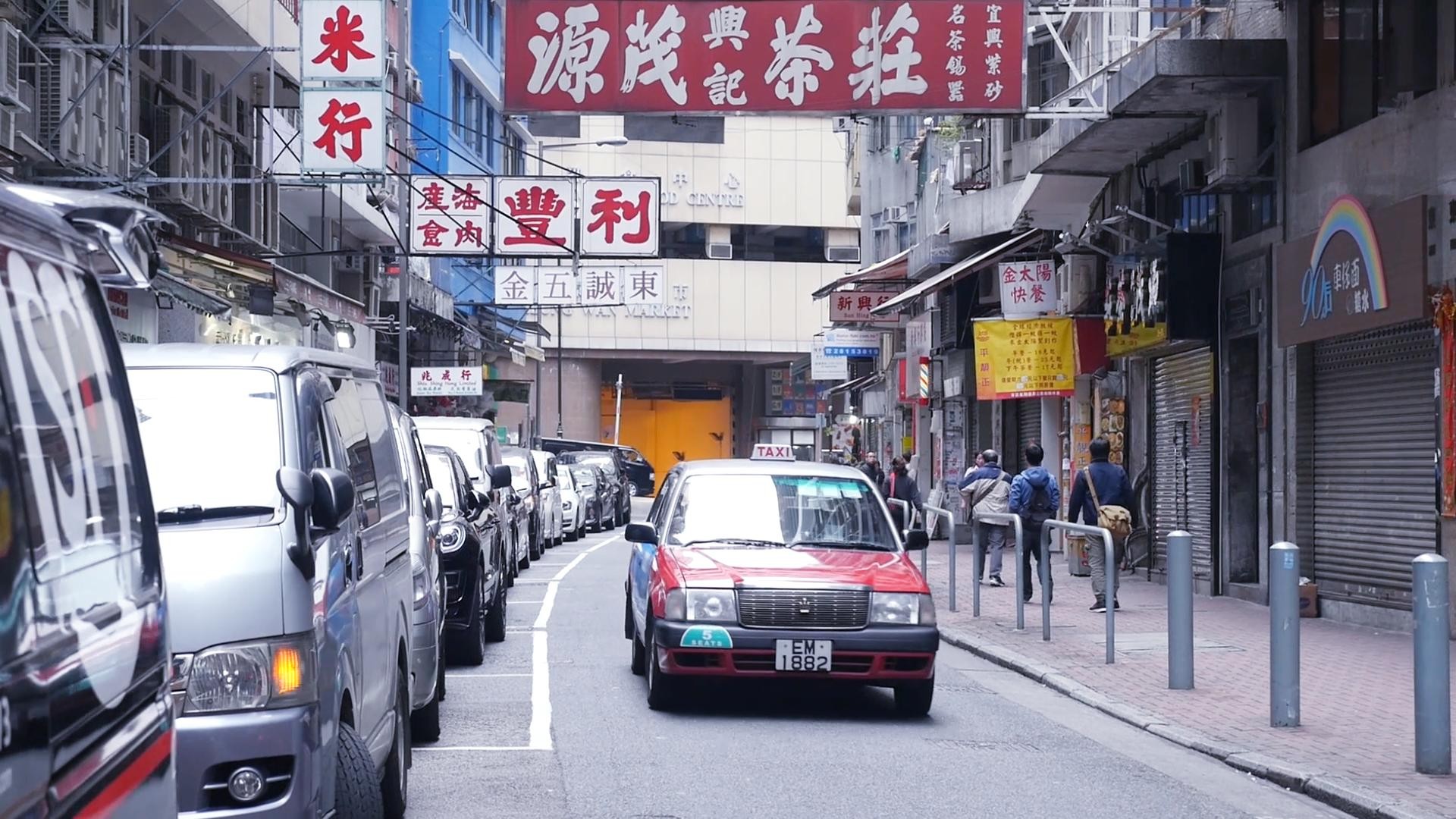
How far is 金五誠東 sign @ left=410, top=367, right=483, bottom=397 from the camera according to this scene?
1543 inches

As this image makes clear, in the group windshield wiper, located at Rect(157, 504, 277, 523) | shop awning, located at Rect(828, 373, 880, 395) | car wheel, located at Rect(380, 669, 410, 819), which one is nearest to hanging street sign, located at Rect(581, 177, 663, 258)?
car wheel, located at Rect(380, 669, 410, 819)

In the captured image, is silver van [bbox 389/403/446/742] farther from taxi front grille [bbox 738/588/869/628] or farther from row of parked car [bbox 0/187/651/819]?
taxi front grille [bbox 738/588/869/628]

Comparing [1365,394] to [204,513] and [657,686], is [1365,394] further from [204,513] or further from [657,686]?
[204,513]

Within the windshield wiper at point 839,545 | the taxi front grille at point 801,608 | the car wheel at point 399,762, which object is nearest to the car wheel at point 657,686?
the taxi front grille at point 801,608

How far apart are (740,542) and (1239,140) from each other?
402 inches

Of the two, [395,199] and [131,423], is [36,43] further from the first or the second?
[395,199]

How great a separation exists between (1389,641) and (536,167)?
46886mm

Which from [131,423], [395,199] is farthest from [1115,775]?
[395,199]

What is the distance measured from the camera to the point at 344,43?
805 inches

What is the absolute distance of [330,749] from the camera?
5.73 metres

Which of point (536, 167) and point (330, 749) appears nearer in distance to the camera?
point (330, 749)

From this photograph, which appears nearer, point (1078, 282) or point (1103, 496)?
point (1103, 496)

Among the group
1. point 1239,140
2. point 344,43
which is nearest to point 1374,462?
point 1239,140

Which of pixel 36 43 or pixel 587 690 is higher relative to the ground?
pixel 36 43
